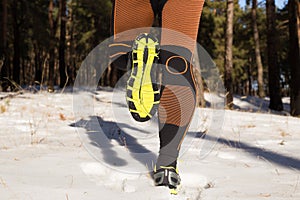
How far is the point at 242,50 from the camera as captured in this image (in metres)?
26.2

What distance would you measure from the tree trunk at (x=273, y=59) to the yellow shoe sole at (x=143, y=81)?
9.40 m

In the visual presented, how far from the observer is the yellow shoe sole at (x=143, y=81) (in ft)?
4.65

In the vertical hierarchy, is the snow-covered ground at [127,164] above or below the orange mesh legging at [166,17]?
below

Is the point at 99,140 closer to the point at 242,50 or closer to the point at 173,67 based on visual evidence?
the point at 173,67

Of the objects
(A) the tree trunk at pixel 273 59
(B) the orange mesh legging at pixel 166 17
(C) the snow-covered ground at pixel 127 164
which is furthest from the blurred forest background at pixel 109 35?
(B) the orange mesh legging at pixel 166 17

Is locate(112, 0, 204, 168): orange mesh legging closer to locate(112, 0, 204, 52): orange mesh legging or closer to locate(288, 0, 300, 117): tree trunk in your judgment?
locate(112, 0, 204, 52): orange mesh legging

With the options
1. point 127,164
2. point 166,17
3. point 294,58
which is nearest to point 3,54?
point 294,58

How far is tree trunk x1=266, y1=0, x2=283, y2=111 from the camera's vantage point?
985 cm

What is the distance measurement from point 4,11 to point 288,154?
1055cm

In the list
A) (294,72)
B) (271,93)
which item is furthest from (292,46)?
(271,93)

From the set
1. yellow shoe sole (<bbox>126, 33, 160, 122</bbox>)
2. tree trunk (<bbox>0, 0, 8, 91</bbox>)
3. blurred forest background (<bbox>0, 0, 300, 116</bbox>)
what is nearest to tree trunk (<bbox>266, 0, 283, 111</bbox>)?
blurred forest background (<bbox>0, 0, 300, 116</bbox>)

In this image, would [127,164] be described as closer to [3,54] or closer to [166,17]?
[166,17]

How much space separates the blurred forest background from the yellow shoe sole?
6.99ft

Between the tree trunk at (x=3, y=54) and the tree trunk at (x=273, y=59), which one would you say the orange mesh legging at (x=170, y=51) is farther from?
the tree trunk at (x=273, y=59)
